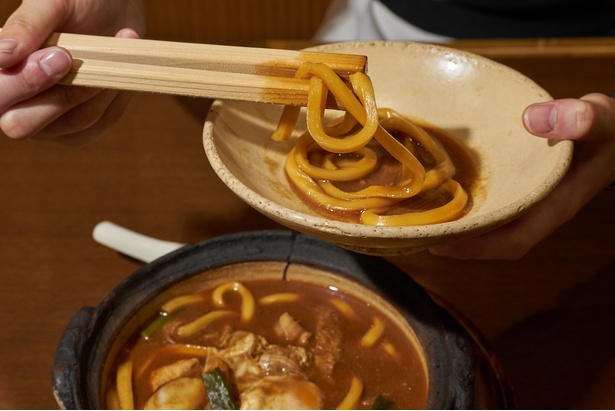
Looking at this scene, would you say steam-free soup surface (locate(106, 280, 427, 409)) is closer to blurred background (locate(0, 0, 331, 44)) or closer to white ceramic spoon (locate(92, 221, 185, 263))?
white ceramic spoon (locate(92, 221, 185, 263))

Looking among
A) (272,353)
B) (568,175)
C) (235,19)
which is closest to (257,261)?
(272,353)

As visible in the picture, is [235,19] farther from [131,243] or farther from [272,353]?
[272,353]

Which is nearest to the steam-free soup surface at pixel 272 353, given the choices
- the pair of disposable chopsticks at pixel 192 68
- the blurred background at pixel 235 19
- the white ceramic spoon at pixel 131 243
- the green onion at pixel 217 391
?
the green onion at pixel 217 391

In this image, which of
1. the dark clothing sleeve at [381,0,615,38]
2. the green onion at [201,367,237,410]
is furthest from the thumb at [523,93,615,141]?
the dark clothing sleeve at [381,0,615,38]

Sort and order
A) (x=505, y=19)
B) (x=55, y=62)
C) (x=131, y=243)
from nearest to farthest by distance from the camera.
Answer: (x=55, y=62)
(x=131, y=243)
(x=505, y=19)

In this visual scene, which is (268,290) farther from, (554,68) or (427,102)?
(554,68)

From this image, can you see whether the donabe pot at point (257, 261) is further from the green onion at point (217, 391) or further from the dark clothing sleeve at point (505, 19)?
the dark clothing sleeve at point (505, 19)

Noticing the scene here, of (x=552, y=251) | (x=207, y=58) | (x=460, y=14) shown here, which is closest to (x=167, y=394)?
(x=207, y=58)
